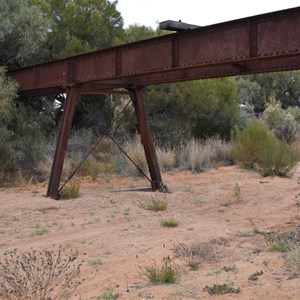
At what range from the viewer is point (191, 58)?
10414 mm

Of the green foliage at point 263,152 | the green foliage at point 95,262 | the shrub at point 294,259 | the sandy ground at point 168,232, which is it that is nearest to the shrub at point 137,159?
the sandy ground at point 168,232

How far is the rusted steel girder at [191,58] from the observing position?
28.6 ft

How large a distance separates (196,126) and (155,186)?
10538 mm

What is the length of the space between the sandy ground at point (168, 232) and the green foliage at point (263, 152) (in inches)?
42.3

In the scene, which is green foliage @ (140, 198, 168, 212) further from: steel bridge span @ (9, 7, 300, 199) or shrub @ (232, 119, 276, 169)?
shrub @ (232, 119, 276, 169)

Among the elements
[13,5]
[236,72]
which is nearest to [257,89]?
[13,5]

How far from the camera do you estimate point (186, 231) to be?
8.89 m

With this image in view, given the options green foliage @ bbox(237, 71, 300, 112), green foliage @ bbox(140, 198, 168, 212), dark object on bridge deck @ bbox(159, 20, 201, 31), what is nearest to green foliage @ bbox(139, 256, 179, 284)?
green foliage @ bbox(140, 198, 168, 212)

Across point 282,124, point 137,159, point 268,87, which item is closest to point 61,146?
point 137,159

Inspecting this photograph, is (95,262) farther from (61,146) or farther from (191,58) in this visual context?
(61,146)

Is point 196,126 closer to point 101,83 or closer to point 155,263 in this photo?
point 101,83

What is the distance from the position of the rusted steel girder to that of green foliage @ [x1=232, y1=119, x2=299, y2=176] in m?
5.87

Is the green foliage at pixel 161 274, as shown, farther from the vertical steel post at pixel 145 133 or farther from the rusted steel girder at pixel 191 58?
the vertical steel post at pixel 145 133

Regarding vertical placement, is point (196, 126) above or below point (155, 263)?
above
